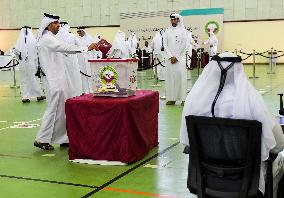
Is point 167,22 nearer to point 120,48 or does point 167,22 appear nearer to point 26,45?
point 120,48

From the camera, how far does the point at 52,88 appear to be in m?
5.82

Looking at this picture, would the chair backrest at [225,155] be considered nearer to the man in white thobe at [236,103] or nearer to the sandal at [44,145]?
the man in white thobe at [236,103]

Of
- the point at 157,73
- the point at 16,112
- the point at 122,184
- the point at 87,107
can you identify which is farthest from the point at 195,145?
the point at 157,73

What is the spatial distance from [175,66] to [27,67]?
12.8 ft

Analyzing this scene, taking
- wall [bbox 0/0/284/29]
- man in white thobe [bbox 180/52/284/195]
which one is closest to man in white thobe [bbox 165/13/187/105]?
man in white thobe [bbox 180/52/284/195]

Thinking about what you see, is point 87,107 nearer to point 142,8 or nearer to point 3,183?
point 3,183

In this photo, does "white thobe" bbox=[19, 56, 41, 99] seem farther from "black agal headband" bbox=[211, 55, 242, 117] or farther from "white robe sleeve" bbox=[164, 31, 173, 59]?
"black agal headband" bbox=[211, 55, 242, 117]

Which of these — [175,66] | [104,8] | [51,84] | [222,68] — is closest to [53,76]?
[51,84]

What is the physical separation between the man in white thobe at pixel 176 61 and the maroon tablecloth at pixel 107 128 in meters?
4.73

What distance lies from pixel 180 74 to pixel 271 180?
7.33 meters

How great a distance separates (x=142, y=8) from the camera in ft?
86.1

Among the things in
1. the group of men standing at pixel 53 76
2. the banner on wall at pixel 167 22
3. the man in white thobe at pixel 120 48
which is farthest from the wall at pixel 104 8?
the group of men standing at pixel 53 76

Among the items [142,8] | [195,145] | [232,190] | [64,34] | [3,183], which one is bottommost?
[3,183]

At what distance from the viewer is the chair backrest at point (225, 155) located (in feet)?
9.00
